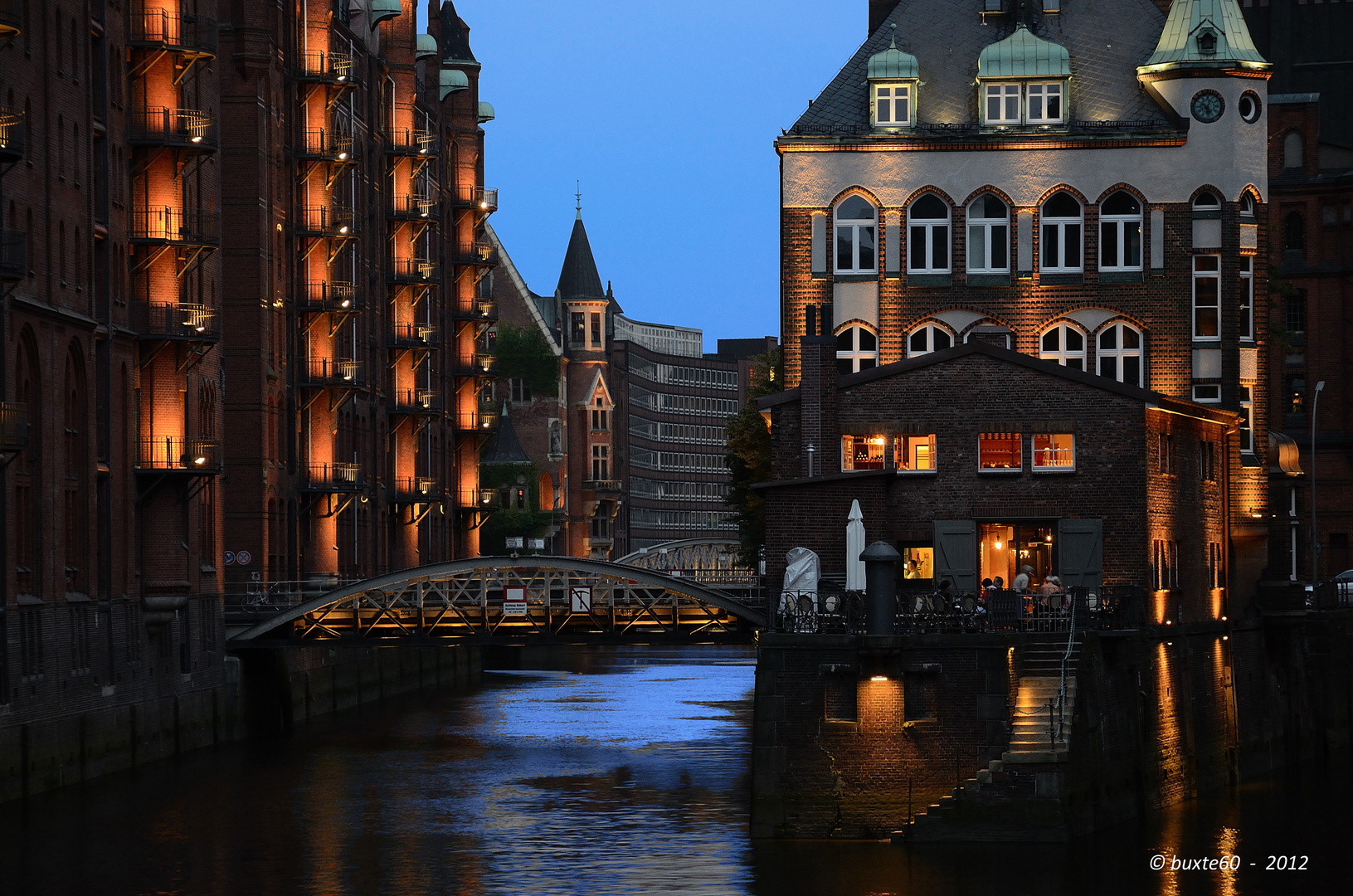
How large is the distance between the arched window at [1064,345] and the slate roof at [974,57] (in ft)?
20.1

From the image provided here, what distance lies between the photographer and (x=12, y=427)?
182ft

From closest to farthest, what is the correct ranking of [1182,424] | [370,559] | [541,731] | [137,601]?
[1182,424], [137,601], [541,731], [370,559]

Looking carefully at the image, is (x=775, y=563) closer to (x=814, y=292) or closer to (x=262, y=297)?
(x=814, y=292)

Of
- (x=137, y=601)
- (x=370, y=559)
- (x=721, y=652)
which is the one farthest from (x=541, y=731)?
(x=721, y=652)

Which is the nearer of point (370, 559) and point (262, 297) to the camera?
point (262, 297)

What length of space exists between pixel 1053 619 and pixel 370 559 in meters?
57.1

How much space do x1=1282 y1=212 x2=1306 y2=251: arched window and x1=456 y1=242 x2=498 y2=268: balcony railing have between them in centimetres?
3968

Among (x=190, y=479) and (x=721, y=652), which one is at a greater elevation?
(x=190, y=479)

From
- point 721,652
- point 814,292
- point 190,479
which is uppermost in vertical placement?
point 814,292

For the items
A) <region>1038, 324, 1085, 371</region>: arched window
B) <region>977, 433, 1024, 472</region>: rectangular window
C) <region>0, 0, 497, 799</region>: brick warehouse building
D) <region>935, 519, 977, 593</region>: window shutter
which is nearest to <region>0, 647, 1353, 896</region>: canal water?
<region>0, 0, 497, 799</region>: brick warehouse building

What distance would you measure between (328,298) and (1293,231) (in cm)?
4525

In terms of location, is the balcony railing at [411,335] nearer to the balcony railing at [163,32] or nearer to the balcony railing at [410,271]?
the balcony railing at [410,271]

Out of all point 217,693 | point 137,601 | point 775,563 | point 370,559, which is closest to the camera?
point 775,563

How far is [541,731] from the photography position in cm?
8206
